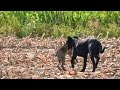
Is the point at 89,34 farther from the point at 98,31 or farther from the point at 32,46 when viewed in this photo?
the point at 32,46

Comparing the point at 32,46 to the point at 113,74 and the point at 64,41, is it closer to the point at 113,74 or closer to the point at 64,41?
the point at 64,41

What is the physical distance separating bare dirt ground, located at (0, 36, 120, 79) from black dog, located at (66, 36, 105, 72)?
47 mm

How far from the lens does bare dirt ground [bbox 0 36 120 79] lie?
6578 millimetres

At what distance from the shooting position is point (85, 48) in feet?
21.9

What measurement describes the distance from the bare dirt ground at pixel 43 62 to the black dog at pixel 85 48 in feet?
0.15

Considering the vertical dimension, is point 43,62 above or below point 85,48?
below

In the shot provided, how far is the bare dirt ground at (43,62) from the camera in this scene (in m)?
6.58

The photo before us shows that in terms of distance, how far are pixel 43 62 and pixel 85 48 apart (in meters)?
0.48

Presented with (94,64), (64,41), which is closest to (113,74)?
(94,64)

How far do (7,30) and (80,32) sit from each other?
0.82 m

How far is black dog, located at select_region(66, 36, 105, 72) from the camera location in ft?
21.8

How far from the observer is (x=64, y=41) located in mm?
6680

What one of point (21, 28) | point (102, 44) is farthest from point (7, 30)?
point (102, 44)
